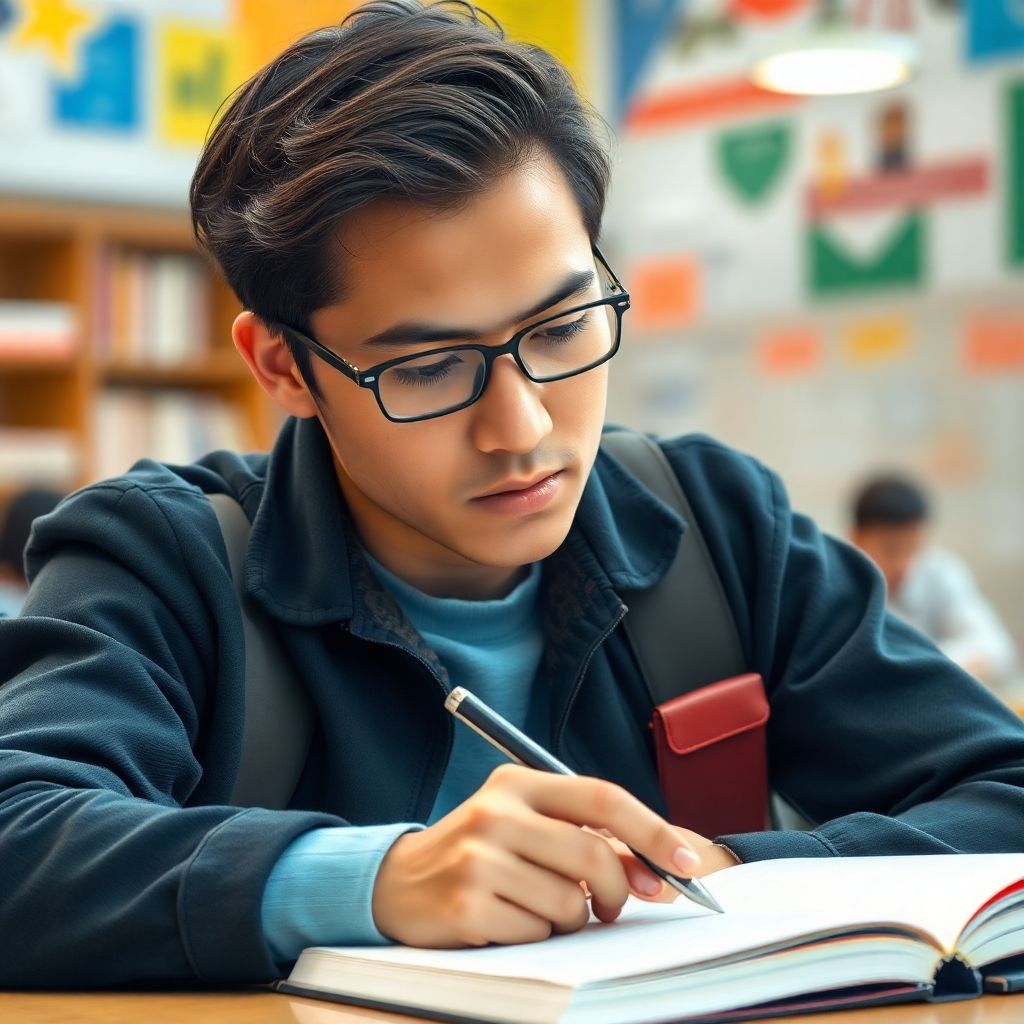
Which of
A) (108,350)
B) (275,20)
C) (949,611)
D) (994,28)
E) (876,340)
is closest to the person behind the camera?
(275,20)

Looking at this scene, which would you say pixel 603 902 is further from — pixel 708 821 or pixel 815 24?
pixel 815 24

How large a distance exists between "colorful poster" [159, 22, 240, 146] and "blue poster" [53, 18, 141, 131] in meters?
0.10

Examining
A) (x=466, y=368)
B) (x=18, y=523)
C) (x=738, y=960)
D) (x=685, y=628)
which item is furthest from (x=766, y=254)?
(x=738, y=960)

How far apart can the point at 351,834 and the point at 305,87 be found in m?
0.65

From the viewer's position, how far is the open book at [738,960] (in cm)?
80

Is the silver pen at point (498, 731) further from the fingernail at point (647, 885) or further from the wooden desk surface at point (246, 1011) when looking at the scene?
the wooden desk surface at point (246, 1011)

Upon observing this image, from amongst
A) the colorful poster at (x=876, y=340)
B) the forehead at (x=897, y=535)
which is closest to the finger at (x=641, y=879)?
the forehead at (x=897, y=535)

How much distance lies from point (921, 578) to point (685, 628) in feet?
12.1

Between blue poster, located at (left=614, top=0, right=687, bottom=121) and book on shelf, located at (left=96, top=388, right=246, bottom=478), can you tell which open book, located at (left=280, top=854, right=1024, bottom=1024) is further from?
blue poster, located at (left=614, top=0, right=687, bottom=121)

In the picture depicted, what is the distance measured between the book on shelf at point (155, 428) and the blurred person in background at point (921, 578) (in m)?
2.07

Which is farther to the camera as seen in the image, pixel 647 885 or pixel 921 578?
pixel 921 578

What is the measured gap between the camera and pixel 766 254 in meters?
6.05

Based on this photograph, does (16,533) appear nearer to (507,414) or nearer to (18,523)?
(18,523)

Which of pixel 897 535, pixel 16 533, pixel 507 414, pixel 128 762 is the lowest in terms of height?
pixel 897 535
